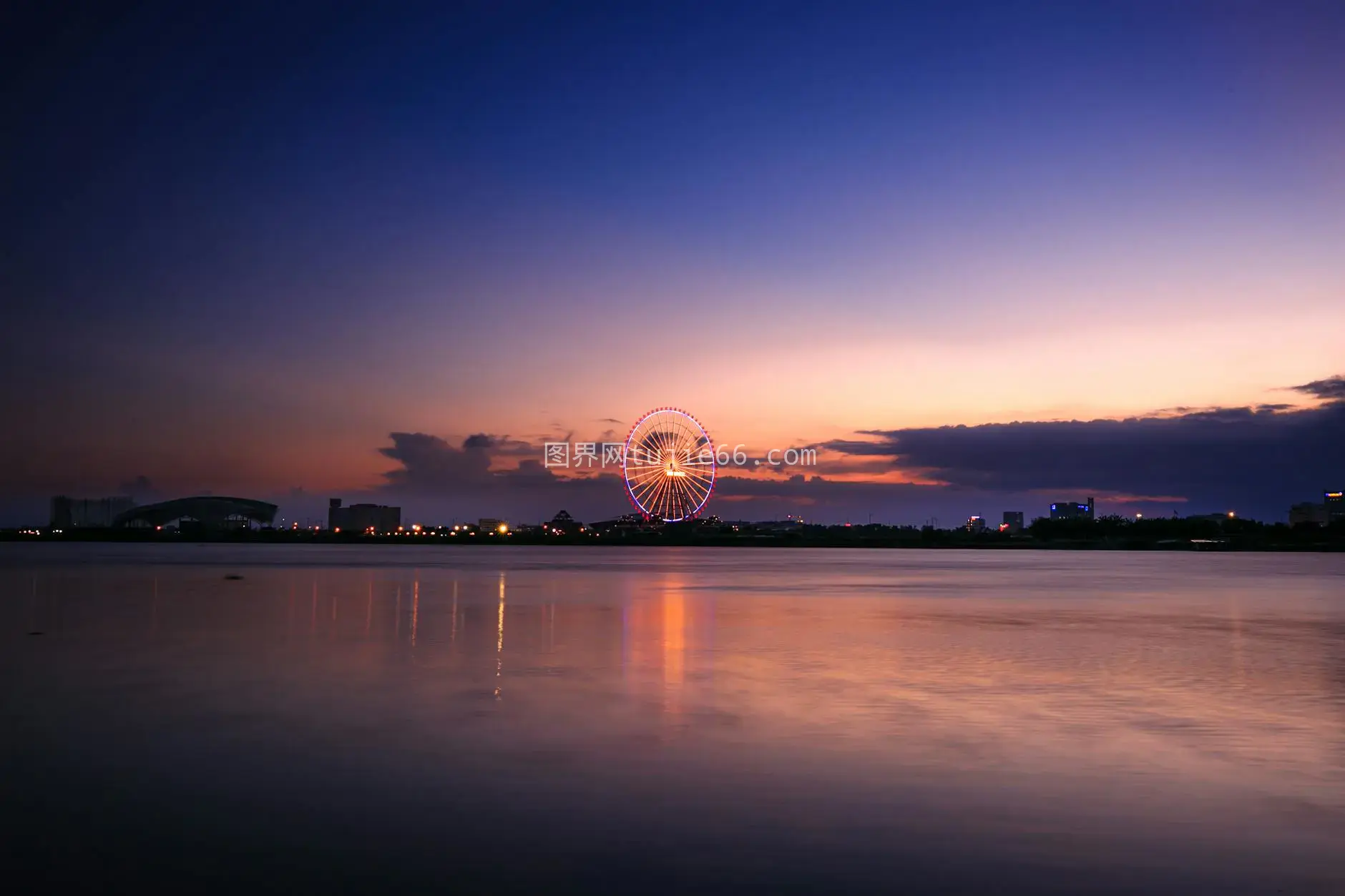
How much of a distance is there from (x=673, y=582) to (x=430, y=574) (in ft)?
59.7

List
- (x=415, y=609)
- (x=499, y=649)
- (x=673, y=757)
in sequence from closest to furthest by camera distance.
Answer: (x=673, y=757), (x=499, y=649), (x=415, y=609)

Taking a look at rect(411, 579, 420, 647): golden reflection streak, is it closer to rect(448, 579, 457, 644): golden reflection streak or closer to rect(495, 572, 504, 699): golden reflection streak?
rect(448, 579, 457, 644): golden reflection streak

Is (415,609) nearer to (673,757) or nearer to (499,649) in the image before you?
(499,649)

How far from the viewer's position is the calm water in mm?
8719

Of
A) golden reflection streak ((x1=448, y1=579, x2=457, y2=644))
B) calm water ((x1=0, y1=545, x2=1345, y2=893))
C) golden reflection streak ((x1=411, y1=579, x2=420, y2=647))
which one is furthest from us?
golden reflection streak ((x1=411, y1=579, x2=420, y2=647))

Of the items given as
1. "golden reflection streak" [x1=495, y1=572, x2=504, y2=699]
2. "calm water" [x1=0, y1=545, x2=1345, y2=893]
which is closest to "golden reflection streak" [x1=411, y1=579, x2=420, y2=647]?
"calm water" [x1=0, y1=545, x2=1345, y2=893]

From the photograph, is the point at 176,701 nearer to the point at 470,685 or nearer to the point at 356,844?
the point at 470,685

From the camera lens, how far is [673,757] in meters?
13.2

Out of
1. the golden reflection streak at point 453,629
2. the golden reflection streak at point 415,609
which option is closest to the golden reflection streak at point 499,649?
the golden reflection streak at point 453,629

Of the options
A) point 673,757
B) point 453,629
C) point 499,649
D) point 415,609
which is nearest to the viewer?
point 673,757

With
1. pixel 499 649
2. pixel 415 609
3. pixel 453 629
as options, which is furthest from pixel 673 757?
pixel 415 609

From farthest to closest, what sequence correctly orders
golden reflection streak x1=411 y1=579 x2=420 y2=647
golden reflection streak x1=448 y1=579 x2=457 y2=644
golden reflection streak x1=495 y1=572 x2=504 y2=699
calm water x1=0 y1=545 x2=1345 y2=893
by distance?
1. golden reflection streak x1=411 y1=579 x2=420 y2=647
2. golden reflection streak x1=448 y1=579 x2=457 y2=644
3. golden reflection streak x1=495 y1=572 x2=504 y2=699
4. calm water x1=0 y1=545 x2=1345 y2=893

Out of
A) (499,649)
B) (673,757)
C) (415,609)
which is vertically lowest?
(673,757)

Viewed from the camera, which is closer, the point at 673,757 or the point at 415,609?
the point at 673,757
